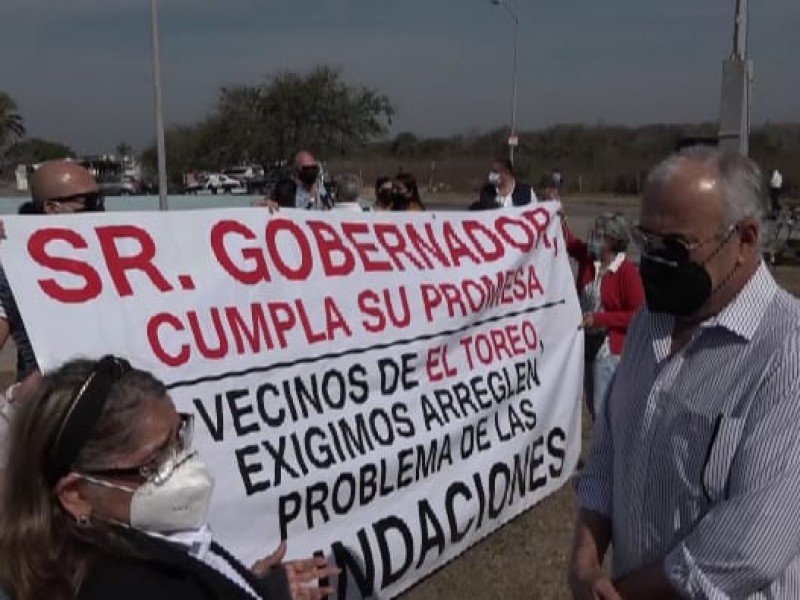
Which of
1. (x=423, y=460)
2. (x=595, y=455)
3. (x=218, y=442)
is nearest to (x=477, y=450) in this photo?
(x=423, y=460)

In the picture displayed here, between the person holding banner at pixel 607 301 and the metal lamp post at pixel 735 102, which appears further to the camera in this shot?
the metal lamp post at pixel 735 102

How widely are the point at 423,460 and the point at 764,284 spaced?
2345 millimetres

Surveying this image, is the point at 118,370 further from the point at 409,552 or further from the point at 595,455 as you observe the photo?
the point at 409,552

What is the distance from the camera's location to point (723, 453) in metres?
2.52

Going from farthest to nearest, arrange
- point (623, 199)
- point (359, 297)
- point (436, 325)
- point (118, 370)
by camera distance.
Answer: point (623, 199) < point (436, 325) < point (359, 297) < point (118, 370)

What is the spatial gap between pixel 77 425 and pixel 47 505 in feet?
0.51

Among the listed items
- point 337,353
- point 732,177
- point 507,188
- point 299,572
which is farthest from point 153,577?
point 507,188

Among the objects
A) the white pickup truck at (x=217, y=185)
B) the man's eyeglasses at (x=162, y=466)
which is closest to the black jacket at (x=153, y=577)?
the man's eyeglasses at (x=162, y=466)

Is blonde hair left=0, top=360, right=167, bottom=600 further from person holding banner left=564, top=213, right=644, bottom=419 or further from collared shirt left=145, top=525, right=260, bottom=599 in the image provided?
person holding banner left=564, top=213, right=644, bottom=419

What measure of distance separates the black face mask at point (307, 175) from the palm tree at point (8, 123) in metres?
60.9

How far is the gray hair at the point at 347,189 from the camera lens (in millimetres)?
9012

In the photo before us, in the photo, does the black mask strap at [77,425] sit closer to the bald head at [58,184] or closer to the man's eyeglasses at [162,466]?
the man's eyeglasses at [162,466]

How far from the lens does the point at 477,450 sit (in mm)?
5195

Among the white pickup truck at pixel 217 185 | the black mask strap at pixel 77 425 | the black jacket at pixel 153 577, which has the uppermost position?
the black mask strap at pixel 77 425
